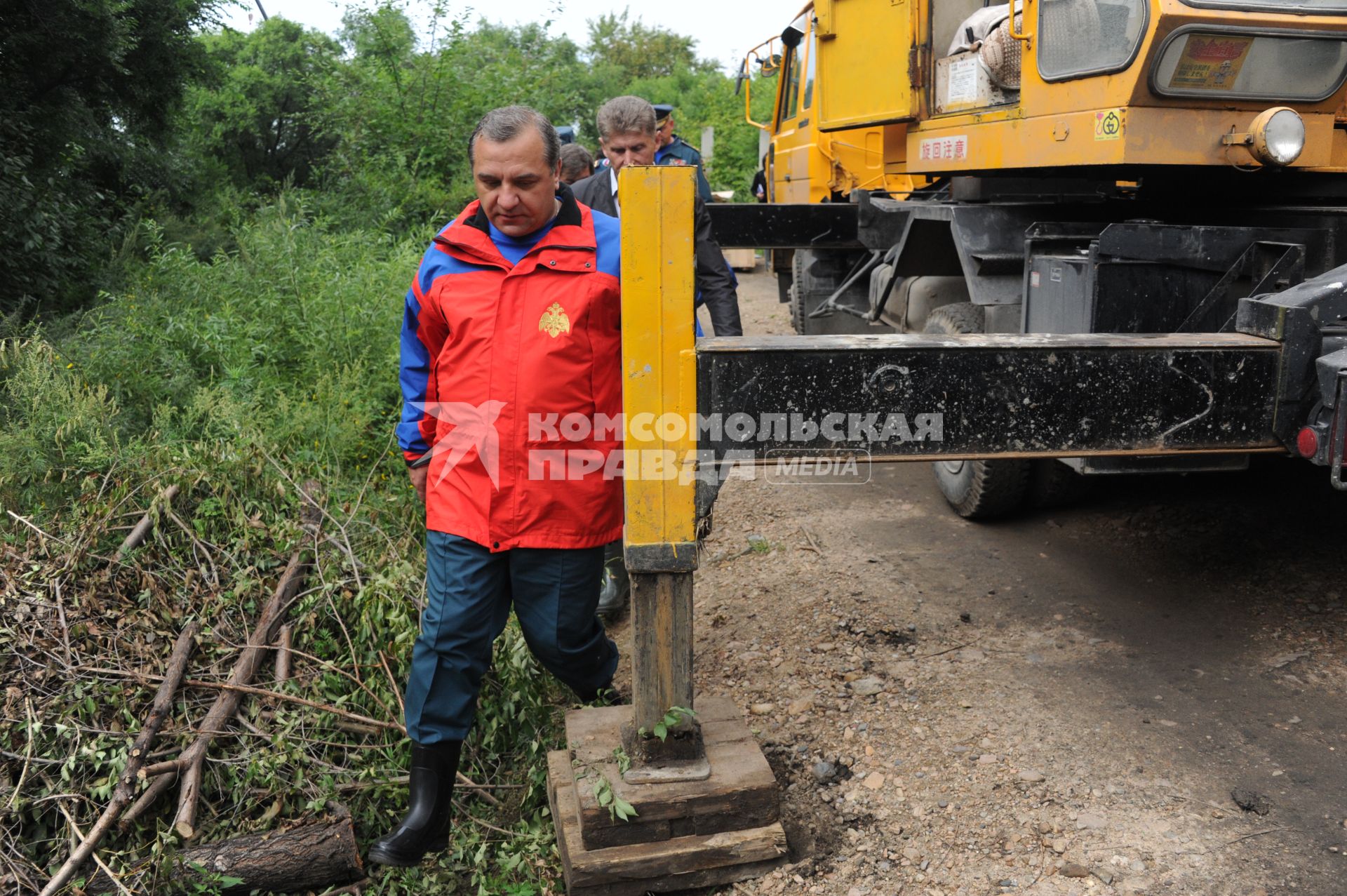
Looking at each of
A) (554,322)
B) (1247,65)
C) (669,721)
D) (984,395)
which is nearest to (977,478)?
(1247,65)

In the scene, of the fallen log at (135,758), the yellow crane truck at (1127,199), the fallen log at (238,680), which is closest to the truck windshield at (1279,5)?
the yellow crane truck at (1127,199)

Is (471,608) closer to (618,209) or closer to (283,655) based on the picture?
(283,655)

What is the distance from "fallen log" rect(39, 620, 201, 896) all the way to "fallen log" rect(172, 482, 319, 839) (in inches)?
3.4

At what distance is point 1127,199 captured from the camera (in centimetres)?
467

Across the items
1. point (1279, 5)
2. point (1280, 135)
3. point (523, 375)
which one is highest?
point (1279, 5)

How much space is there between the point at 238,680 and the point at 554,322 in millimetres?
1562

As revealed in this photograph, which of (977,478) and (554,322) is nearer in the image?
(554,322)

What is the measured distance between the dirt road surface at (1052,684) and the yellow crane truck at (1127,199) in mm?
583

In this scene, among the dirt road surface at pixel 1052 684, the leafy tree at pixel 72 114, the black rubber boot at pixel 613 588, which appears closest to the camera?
the dirt road surface at pixel 1052 684

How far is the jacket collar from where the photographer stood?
2.73 metres

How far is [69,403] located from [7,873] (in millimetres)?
2244

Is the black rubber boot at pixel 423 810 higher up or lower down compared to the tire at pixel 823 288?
→ lower down

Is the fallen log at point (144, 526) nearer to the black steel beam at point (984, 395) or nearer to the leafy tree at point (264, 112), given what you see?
the black steel beam at point (984, 395)

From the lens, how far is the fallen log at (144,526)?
3.68 metres
